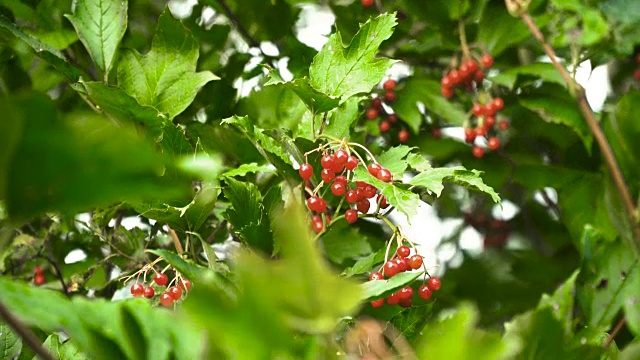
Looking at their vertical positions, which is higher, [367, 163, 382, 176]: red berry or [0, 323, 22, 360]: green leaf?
[367, 163, 382, 176]: red berry

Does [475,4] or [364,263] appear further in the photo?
[475,4]

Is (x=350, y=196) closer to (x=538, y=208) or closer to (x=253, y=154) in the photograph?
(x=253, y=154)

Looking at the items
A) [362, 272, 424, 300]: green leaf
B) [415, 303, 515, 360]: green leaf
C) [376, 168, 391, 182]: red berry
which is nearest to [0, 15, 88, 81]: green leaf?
[376, 168, 391, 182]: red berry

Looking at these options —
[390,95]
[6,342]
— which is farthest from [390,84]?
[6,342]

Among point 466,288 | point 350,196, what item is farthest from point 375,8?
point 350,196

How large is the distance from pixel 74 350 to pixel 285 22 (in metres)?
0.75

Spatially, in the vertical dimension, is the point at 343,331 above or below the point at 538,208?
above

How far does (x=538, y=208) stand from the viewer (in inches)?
60.2

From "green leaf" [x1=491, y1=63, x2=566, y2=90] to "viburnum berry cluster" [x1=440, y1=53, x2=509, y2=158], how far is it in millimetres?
64

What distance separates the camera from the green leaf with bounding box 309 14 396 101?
0.67 meters

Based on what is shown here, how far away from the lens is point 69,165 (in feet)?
0.75

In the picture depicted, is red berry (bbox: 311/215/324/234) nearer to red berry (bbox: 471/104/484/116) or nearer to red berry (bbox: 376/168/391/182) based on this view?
red berry (bbox: 376/168/391/182)

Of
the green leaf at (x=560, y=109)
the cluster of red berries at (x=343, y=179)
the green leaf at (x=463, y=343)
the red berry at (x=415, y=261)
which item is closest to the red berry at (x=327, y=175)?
the cluster of red berries at (x=343, y=179)

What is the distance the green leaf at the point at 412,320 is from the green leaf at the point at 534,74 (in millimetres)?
607
